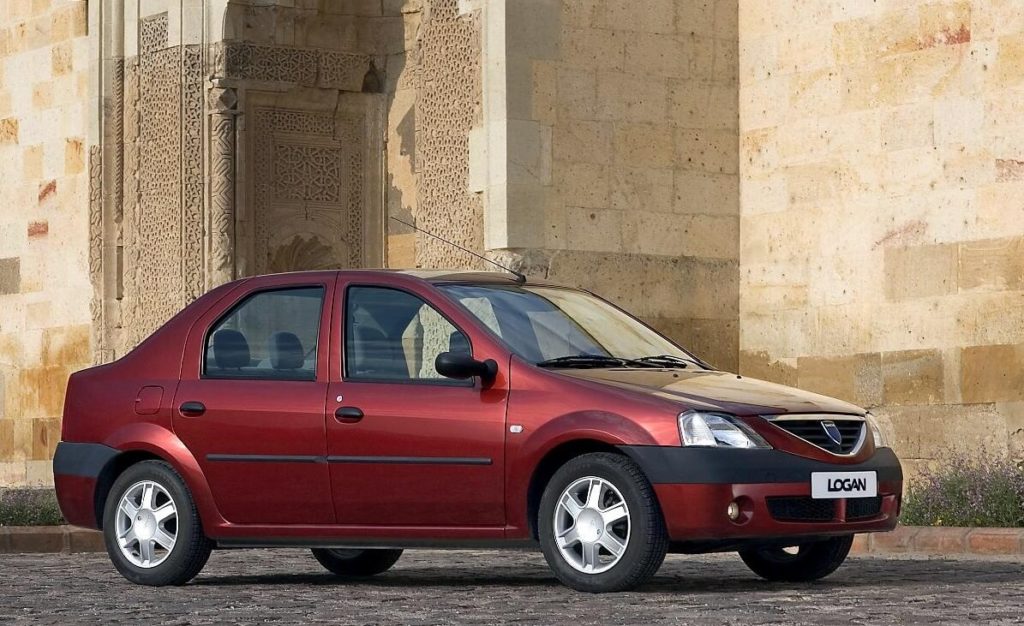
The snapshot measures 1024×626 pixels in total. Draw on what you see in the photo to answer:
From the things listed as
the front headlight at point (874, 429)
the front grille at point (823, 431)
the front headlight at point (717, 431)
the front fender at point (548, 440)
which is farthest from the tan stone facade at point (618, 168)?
the front fender at point (548, 440)

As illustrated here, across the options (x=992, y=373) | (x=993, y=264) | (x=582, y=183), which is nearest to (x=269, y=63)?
(x=582, y=183)

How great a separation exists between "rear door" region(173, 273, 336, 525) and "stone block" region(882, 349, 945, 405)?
6550mm

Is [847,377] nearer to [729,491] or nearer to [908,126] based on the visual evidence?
[908,126]

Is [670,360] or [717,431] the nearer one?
[717,431]

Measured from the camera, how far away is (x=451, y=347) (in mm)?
9898

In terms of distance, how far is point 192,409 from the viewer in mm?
10391

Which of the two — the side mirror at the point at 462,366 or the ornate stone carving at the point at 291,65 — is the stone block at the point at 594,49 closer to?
the ornate stone carving at the point at 291,65

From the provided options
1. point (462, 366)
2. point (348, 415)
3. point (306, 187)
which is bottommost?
point (348, 415)

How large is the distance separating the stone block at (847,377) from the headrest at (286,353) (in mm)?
6854

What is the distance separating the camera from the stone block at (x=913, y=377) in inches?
615

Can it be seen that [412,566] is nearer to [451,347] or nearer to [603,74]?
[451,347]

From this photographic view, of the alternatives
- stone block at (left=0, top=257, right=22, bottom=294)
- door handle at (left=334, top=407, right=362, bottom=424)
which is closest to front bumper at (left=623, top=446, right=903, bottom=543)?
door handle at (left=334, top=407, right=362, bottom=424)

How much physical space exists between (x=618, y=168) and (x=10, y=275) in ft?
27.8

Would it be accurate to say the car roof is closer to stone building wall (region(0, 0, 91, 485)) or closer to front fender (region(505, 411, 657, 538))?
front fender (region(505, 411, 657, 538))
